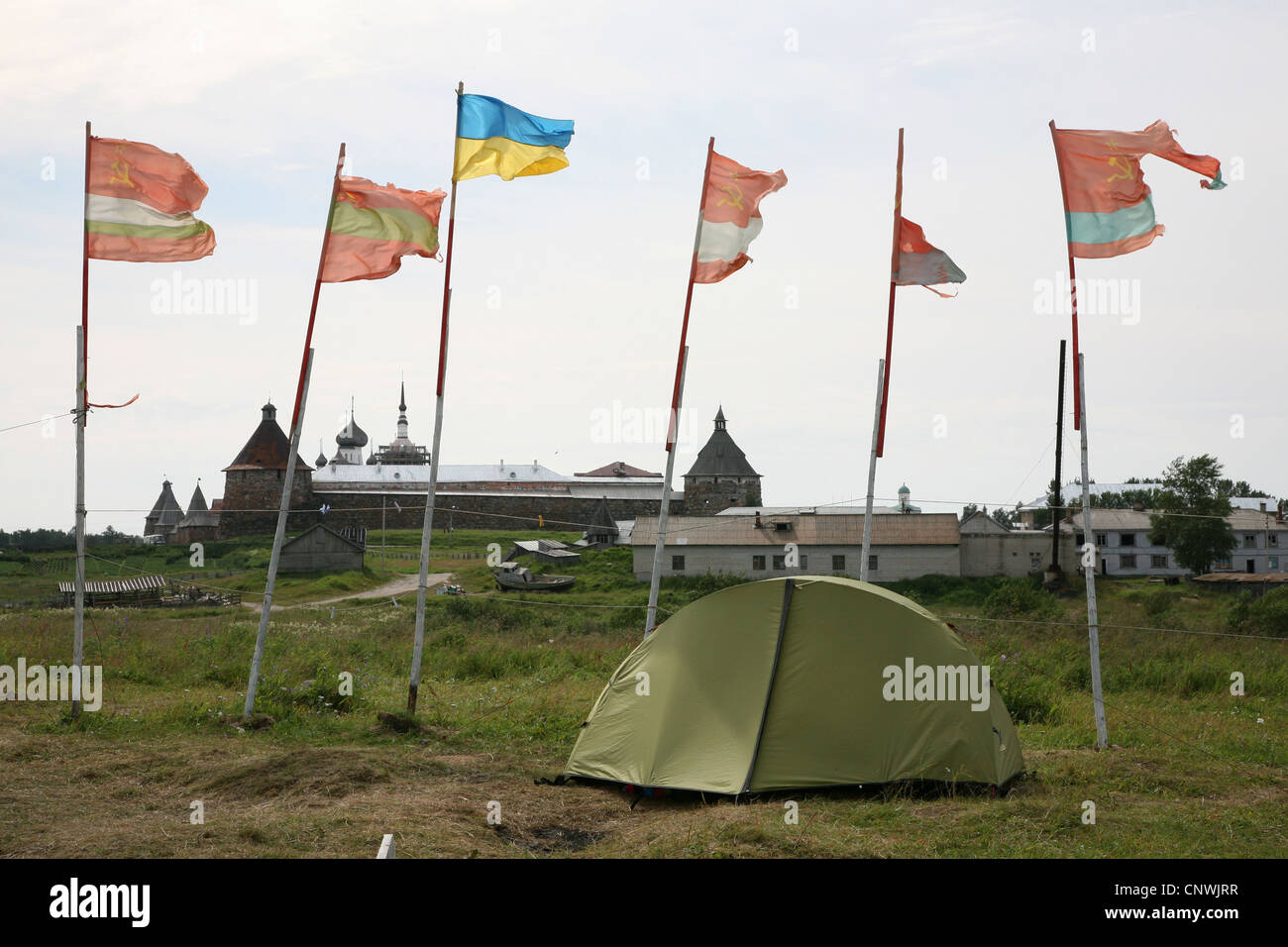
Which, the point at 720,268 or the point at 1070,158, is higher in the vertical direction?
the point at 1070,158

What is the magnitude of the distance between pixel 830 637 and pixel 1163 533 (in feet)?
131

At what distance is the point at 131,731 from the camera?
9.41 metres

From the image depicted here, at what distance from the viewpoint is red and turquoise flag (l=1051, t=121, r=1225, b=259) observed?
9.34 meters

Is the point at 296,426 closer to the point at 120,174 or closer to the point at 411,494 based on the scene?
the point at 120,174

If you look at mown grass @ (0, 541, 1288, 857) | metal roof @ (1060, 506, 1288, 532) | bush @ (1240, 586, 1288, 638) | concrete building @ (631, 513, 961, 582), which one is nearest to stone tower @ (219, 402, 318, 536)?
concrete building @ (631, 513, 961, 582)

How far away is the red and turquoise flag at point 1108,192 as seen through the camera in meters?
9.34

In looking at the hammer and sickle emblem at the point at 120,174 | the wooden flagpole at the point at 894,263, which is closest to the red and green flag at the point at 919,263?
the wooden flagpole at the point at 894,263

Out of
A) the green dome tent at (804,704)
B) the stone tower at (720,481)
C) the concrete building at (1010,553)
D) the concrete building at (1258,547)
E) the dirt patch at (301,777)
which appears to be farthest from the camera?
the stone tower at (720,481)

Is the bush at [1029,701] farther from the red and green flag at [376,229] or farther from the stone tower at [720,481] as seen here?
the stone tower at [720,481]

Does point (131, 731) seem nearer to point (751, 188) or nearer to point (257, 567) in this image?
point (751, 188)

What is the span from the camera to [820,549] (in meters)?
35.2

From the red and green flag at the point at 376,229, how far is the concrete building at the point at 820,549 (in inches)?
982

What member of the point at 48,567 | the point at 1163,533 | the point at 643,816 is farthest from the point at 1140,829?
the point at 1163,533

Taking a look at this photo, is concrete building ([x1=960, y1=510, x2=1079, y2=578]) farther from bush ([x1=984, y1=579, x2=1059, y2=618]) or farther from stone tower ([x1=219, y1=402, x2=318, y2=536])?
stone tower ([x1=219, y1=402, x2=318, y2=536])
